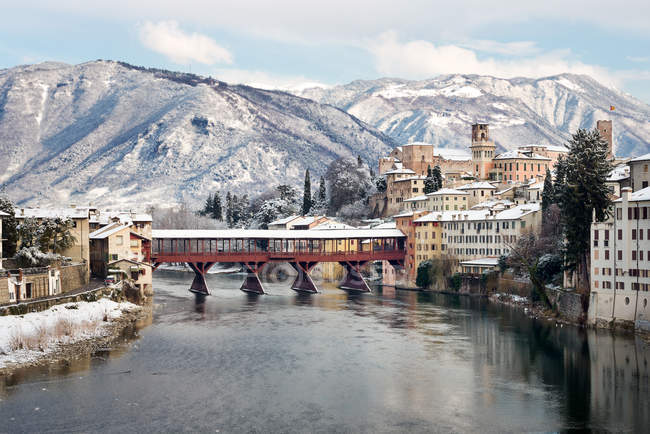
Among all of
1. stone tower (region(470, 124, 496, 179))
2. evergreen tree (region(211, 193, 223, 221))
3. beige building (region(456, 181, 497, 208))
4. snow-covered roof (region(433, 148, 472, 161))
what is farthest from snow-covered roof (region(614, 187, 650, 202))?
evergreen tree (region(211, 193, 223, 221))

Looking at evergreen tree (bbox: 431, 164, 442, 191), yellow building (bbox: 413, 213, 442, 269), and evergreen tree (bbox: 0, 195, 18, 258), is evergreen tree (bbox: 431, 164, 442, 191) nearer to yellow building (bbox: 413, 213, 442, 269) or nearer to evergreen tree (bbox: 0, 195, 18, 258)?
yellow building (bbox: 413, 213, 442, 269)

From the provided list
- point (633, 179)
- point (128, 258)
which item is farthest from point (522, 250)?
point (128, 258)

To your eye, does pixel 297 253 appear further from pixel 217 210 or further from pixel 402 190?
pixel 217 210

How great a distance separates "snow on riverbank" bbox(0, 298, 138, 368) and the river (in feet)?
9.45

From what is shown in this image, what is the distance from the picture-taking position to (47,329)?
5272 cm

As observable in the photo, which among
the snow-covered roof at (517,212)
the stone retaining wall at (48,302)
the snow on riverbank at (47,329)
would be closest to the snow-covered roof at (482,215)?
the snow-covered roof at (517,212)

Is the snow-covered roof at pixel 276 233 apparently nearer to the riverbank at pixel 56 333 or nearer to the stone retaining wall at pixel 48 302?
the stone retaining wall at pixel 48 302

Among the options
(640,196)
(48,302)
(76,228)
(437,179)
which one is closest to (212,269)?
(437,179)

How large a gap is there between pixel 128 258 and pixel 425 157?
9387cm

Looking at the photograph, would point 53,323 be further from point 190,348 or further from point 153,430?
point 153,430

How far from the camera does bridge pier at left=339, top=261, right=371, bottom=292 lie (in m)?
102

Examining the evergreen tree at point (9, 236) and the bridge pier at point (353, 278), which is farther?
the bridge pier at point (353, 278)

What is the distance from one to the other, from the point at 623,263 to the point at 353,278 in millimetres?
48197

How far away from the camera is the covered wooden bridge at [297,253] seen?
9669cm
